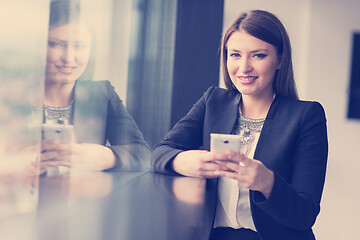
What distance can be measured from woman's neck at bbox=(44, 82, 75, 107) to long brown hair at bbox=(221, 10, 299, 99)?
25.6 inches

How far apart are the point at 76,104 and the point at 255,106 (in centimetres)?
67

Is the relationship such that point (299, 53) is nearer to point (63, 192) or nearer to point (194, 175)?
point (194, 175)

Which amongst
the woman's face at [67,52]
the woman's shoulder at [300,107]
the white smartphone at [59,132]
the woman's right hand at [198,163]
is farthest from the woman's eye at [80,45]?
the woman's shoulder at [300,107]

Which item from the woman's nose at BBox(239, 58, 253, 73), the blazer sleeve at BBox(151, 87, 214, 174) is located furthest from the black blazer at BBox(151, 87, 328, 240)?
the woman's nose at BBox(239, 58, 253, 73)

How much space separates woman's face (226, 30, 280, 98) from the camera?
1.28 metres

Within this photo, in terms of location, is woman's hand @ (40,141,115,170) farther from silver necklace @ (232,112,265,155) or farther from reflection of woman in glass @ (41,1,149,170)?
silver necklace @ (232,112,265,155)

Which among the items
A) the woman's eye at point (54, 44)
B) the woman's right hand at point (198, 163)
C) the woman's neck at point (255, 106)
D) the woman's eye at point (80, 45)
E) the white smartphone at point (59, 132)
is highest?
the woman's eye at point (80, 45)

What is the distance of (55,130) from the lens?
82 cm

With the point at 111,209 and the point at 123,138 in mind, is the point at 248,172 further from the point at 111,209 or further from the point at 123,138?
the point at 123,138

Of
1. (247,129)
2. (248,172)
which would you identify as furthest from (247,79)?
(248,172)

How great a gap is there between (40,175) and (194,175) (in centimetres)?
50

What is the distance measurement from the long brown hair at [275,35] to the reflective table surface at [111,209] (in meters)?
0.47

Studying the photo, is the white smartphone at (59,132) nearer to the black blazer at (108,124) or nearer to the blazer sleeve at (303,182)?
the black blazer at (108,124)

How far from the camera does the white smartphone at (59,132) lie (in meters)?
0.79
